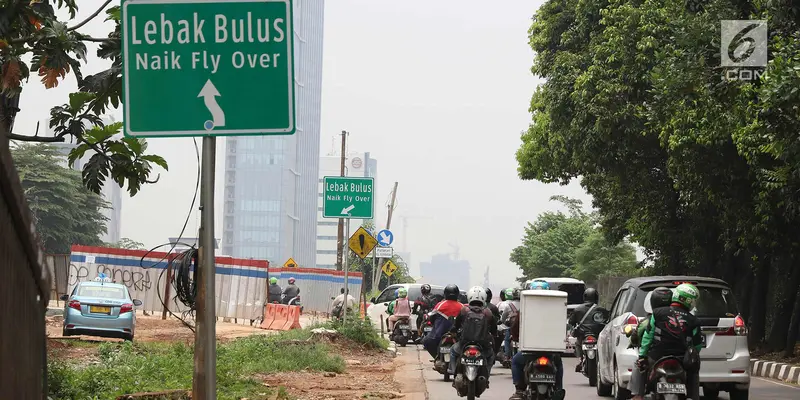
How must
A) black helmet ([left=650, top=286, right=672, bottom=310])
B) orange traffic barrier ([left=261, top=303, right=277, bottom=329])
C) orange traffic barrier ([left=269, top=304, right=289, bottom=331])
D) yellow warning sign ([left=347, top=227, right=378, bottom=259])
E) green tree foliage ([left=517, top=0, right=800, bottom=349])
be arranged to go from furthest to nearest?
orange traffic barrier ([left=261, top=303, right=277, bottom=329]) → orange traffic barrier ([left=269, top=304, right=289, bottom=331]) → yellow warning sign ([left=347, top=227, right=378, bottom=259]) → green tree foliage ([left=517, top=0, right=800, bottom=349]) → black helmet ([left=650, top=286, right=672, bottom=310])

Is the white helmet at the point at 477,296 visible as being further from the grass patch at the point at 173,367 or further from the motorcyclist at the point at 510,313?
the grass patch at the point at 173,367

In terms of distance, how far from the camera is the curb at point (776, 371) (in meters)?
20.8

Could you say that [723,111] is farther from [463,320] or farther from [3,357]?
[3,357]

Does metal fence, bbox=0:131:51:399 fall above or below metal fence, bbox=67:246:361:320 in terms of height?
above

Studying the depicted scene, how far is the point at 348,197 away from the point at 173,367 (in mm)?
10409

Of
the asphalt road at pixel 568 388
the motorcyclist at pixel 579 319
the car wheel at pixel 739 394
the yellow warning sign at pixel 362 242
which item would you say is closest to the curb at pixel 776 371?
the asphalt road at pixel 568 388

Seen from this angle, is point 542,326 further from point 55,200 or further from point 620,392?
point 55,200

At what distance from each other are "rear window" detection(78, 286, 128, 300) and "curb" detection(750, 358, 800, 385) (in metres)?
13.5

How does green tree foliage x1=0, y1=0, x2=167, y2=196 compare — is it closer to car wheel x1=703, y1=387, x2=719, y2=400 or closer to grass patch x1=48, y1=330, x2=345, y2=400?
grass patch x1=48, y1=330, x2=345, y2=400

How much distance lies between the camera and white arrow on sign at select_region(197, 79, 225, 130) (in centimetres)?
604

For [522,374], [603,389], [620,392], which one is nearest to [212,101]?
[522,374]

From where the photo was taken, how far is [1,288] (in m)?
5.01

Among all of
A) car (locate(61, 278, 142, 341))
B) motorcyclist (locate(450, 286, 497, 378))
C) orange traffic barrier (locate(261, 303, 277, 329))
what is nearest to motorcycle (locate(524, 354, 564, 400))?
motorcyclist (locate(450, 286, 497, 378))

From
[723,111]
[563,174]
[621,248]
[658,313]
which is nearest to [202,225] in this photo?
[658,313]
